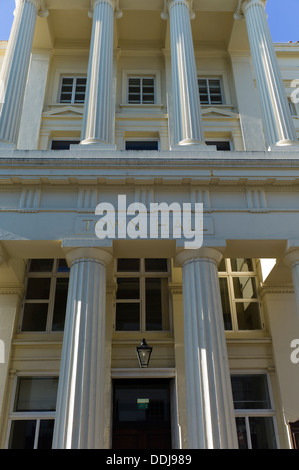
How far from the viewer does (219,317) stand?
29.4ft

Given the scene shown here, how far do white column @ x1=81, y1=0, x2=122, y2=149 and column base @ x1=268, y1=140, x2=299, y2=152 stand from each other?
4347 millimetres

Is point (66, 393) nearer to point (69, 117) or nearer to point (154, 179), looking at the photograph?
point (154, 179)

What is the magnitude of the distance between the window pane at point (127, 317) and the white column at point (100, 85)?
16.0 feet

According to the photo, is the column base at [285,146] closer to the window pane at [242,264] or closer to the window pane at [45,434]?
the window pane at [242,264]

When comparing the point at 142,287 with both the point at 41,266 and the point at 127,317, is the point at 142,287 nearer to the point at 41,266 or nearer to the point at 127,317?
the point at 127,317

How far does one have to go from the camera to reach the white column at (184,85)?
1141 cm

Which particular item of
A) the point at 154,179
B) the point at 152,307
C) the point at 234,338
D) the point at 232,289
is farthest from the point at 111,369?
the point at 154,179

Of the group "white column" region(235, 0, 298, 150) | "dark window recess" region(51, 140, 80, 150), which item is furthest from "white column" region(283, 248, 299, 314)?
"dark window recess" region(51, 140, 80, 150)

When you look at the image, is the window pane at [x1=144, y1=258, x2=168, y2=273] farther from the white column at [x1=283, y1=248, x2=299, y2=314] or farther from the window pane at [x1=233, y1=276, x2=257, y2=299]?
the white column at [x1=283, y1=248, x2=299, y2=314]

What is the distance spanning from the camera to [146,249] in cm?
1006

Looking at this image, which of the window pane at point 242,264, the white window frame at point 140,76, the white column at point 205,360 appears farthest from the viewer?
the white window frame at point 140,76

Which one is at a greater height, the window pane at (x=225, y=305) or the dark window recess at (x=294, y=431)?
the window pane at (x=225, y=305)

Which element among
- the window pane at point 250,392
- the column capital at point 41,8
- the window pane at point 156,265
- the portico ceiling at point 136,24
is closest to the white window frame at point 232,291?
the window pane at point 250,392

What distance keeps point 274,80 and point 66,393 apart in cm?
1030
